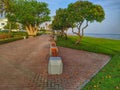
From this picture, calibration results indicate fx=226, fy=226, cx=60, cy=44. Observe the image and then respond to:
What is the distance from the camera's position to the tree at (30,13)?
235 feet

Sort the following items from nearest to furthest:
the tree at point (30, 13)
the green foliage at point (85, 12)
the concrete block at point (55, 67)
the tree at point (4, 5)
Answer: the concrete block at point (55, 67), the green foliage at point (85, 12), the tree at point (4, 5), the tree at point (30, 13)

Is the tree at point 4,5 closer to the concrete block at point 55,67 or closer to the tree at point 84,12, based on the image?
the tree at point 84,12

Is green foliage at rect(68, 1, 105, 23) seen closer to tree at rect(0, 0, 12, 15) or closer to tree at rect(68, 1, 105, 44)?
tree at rect(68, 1, 105, 44)

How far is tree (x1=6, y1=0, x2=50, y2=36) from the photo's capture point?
71625 mm

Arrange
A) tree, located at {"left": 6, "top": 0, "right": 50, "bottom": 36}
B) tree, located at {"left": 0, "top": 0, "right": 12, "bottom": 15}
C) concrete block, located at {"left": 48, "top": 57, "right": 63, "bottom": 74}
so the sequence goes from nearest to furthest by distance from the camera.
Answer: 1. concrete block, located at {"left": 48, "top": 57, "right": 63, "bottom": 74}
2. tree, located at {"left": 0, "top": 0, "right": 12, "bottom": 15}
3. tree, located at {"left": 6, "top": 0, "right": 50, "bottom": 36}

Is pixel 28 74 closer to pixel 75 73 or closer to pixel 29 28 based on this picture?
pixel 75 73

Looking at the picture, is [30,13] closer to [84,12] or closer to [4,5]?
[4,5]

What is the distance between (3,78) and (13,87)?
1572 mm

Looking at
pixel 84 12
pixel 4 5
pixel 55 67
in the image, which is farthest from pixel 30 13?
pixel 55 67

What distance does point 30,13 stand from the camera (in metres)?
72.9

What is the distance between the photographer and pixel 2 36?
1948 inches

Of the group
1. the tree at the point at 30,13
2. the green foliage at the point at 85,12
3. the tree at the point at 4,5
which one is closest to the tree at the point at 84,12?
the green foliage at the point at 85,12

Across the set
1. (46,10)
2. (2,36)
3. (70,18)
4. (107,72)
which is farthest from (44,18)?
(107,72)

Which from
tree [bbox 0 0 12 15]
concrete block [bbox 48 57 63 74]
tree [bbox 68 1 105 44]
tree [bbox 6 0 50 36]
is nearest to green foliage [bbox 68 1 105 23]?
tree [bbox 68 1 105 44]
